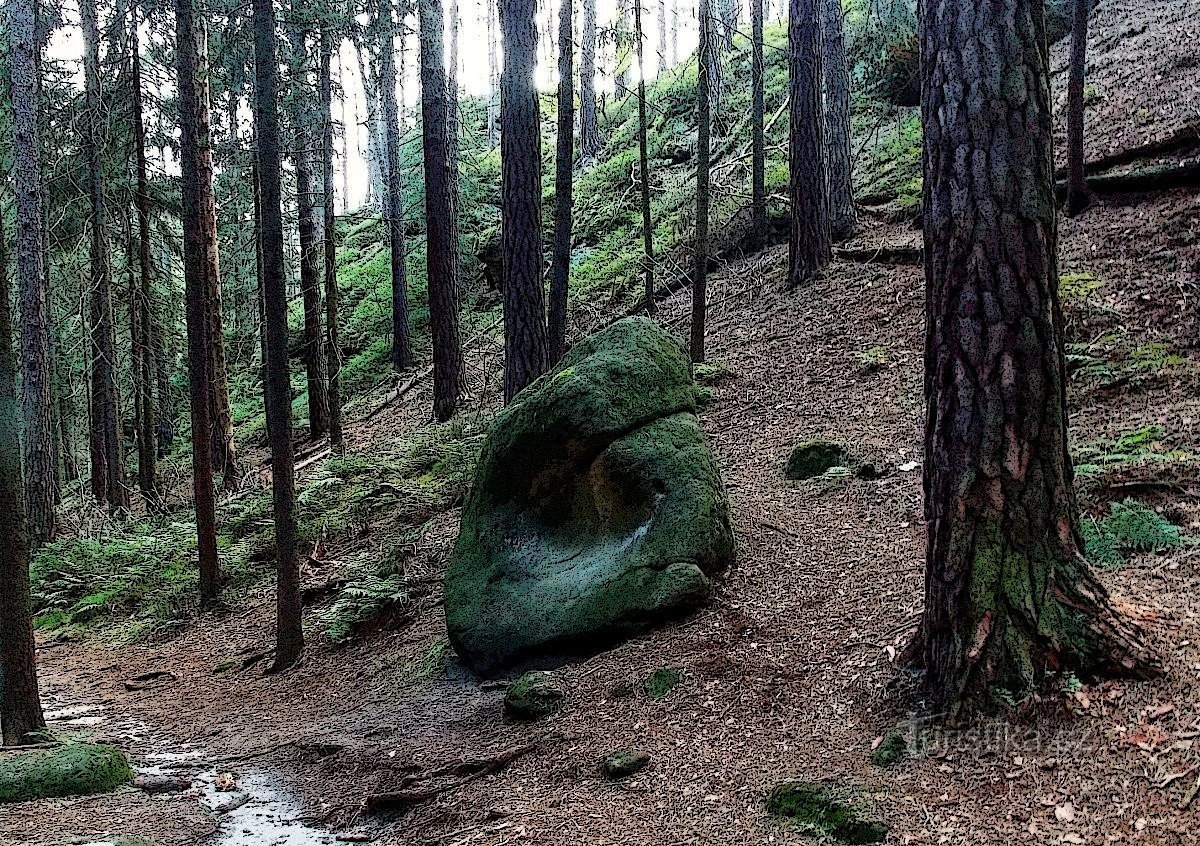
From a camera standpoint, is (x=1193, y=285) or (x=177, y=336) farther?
(x=177, y=336)

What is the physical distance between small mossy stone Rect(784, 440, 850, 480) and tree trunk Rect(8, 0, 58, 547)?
12977 millimetres

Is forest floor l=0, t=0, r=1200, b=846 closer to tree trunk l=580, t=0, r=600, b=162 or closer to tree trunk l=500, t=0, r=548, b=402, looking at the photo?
tree trunk l=500, t=0, r=548, b=402

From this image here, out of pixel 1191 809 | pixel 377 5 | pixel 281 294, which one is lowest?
pixel 1191 809

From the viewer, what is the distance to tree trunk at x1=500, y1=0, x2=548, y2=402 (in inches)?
456

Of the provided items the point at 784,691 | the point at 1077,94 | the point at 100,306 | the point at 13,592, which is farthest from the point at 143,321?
the point at 1077,94

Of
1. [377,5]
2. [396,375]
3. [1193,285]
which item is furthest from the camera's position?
[396,375]

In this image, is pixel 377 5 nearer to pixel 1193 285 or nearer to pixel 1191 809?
pixel 1193 285

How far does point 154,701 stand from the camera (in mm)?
9023

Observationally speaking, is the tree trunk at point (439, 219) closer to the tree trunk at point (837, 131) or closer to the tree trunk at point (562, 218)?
the tree trunk at point (562, 218)

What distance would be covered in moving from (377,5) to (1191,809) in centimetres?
1676

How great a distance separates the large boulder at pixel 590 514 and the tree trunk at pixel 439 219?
7.07 meters

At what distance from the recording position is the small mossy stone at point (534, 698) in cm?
626

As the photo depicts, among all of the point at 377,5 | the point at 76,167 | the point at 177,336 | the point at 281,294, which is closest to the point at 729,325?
the point at 281,294

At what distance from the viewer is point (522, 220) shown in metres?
11.8
